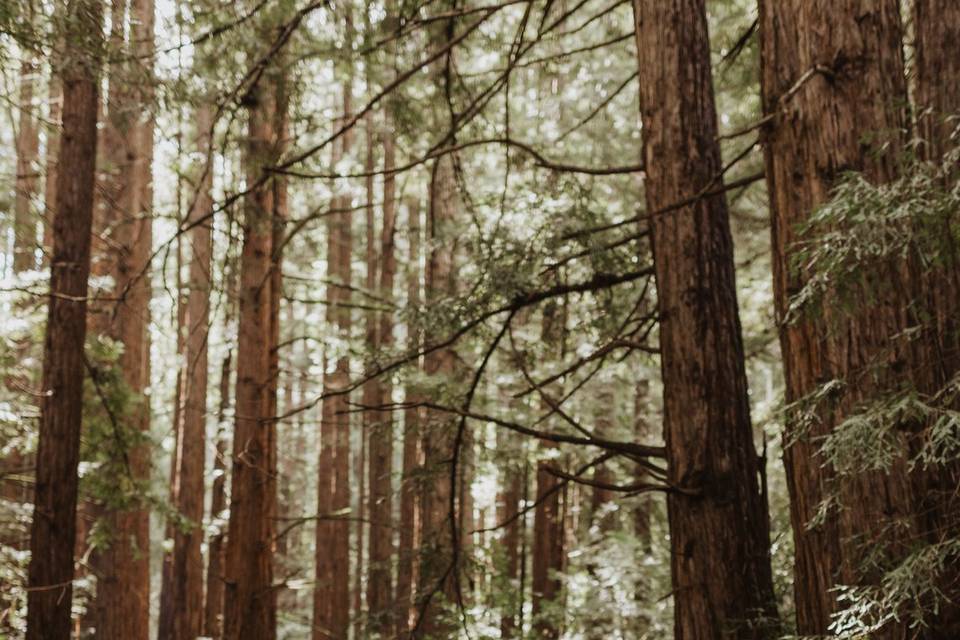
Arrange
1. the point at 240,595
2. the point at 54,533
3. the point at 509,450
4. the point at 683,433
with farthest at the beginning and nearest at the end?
the point at 509,450
the point at 240,595
the point at 54,533
the point at 683,433

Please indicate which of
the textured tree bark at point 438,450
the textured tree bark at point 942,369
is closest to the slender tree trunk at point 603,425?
the textured tree bark at point 438,450

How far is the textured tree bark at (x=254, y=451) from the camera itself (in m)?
7.76

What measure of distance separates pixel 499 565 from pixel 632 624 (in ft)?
5.70

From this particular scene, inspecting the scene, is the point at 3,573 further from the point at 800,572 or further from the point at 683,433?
the point at 800,572

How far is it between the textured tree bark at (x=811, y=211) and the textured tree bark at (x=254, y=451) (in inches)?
201

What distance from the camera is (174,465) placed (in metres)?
17.4

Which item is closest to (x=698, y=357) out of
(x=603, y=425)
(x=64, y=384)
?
(x=64, y=384)

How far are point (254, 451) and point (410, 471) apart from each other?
64.8 inches

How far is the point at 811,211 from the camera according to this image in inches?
129

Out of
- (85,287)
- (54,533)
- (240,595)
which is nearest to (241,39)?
(85,287)

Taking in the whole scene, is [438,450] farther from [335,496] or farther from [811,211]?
[335,496]

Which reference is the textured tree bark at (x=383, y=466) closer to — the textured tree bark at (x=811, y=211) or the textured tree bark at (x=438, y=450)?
the textured tree bark at (x=438, y=450)

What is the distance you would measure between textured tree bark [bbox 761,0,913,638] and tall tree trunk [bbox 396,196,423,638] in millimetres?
1935

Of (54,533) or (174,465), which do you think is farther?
(174,465)
